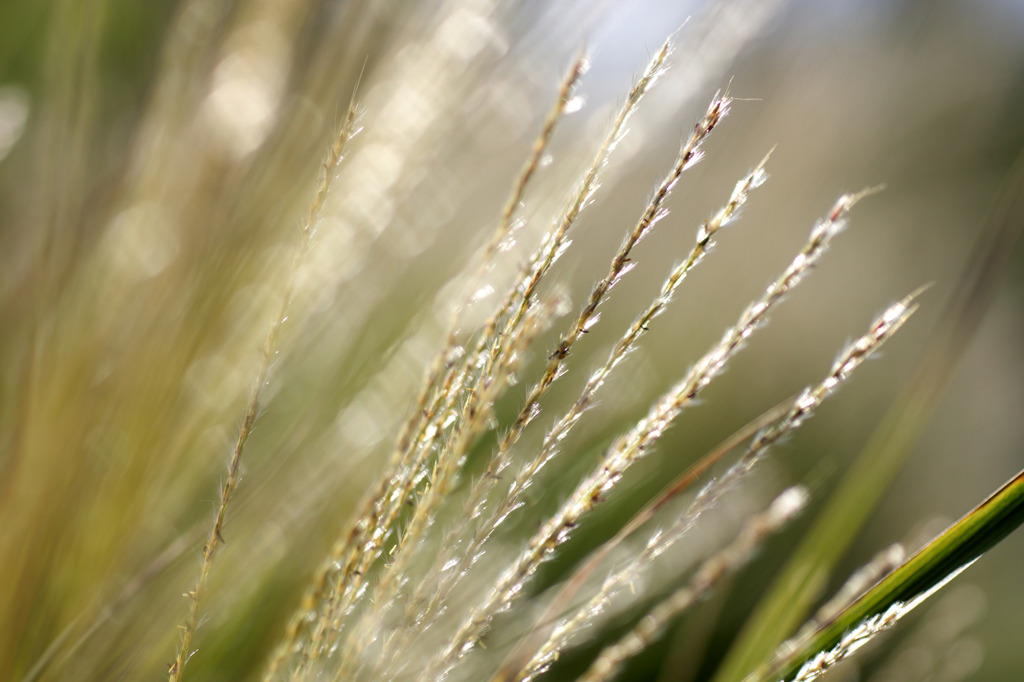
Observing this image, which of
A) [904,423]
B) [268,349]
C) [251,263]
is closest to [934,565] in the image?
[904,423]

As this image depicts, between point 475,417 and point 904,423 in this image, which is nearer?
point 475,417

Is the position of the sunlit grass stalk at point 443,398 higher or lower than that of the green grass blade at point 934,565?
higher

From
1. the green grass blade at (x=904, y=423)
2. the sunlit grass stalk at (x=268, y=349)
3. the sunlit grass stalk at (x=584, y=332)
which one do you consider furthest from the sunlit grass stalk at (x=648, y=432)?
the green grass blade at (x=904, y=423)

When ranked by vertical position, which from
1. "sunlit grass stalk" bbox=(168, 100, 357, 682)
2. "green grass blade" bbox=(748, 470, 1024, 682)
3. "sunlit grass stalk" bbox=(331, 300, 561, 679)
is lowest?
"green grass blade" bbox=(748, 470, 1024, 682)

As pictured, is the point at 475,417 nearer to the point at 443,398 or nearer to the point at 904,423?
the point at 443,398

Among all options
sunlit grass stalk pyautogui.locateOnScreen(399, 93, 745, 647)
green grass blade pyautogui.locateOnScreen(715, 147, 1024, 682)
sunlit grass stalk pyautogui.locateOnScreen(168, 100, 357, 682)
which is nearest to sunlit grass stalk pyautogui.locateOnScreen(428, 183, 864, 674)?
sunlit grass stalk pyautogui.locateOnScreen(399, 93, 745, 647)

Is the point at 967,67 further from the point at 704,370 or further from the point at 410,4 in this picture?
the point at 704,370

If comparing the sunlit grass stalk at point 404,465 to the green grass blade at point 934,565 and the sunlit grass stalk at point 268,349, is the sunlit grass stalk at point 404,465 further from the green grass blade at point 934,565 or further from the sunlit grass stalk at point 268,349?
the green grass blade at point 934,565

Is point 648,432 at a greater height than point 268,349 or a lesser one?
lesser

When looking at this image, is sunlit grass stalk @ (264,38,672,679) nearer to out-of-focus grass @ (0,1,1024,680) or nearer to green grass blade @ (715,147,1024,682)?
out-of-focus grass @ (0,1,1024,680)
